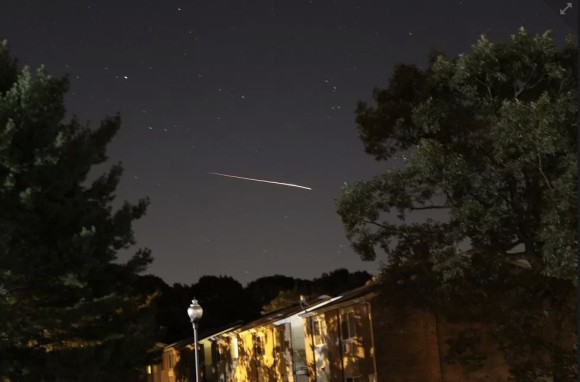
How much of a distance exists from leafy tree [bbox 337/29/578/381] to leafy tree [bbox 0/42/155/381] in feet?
24.0

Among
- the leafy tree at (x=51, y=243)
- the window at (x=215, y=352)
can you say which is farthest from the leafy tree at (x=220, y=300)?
the leafy tree at (x=51, y=243)

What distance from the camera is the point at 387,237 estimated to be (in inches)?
1035

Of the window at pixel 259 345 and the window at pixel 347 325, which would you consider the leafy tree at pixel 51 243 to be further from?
the window at pixel 259 345

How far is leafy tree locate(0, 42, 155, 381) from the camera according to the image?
23.2 metres

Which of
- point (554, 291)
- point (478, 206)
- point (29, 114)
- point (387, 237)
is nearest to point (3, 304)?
point (29, 114)

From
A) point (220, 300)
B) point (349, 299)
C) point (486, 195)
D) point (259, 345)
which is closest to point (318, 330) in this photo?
point (349, 299)

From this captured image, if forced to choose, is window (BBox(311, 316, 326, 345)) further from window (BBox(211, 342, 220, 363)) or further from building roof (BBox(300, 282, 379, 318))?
window (BBox(211, 342, 220, 363))

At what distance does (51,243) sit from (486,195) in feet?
39.3

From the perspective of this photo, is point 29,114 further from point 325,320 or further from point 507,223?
point 325,320

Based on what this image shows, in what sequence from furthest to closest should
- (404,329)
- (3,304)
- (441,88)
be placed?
(404,329) → (441,88) → (3,304)

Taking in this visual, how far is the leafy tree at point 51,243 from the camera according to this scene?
76.1 ft

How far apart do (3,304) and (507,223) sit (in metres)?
13.6

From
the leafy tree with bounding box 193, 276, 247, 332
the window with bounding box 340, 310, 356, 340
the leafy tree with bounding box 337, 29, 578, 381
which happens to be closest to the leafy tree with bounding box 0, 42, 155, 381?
the leafy tree with bounding box 337, 29, 578, 381

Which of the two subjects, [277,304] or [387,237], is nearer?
[387,237]
